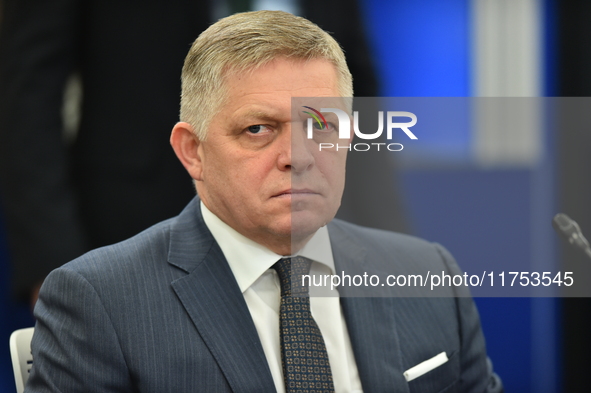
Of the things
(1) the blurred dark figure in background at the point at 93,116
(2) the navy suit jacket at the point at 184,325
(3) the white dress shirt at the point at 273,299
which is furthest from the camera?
(1) the blurred dark figure in background at the point at 93,116

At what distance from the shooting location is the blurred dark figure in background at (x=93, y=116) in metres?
2.23

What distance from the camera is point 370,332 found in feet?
5.20

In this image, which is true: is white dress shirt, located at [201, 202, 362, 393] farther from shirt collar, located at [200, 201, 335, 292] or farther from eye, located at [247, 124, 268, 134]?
eye, located at [247, 124, 268, 134]

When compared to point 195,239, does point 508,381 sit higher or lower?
lower

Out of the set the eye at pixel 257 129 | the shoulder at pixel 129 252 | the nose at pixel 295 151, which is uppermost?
the eye at pixel 257 129

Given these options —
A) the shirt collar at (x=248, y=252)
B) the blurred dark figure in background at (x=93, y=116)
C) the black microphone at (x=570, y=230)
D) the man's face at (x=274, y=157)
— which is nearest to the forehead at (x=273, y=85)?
the man's face at (x=274, y=157)

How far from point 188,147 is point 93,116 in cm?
86

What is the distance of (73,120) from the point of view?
7.80 feet

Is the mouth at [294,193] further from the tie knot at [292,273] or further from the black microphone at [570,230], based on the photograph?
the black microphone at [570,230]

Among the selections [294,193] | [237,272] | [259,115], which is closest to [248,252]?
[237,272]

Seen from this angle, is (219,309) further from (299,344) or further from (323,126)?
(323,126)

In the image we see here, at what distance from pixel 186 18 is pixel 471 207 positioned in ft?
4.23

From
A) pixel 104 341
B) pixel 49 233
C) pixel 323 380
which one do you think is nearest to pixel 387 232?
pixel 323 380

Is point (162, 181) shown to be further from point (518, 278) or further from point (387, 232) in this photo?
point (518, 278)
